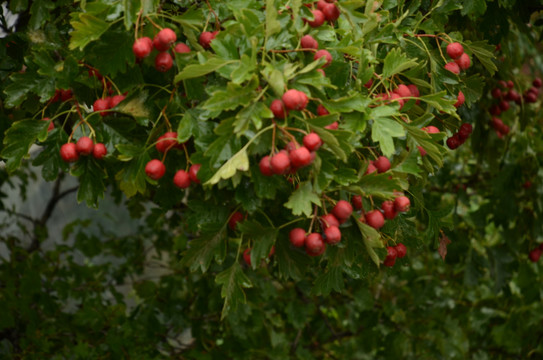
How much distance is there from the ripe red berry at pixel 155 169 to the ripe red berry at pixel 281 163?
294 mm

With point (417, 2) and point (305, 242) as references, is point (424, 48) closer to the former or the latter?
point (417, 2)

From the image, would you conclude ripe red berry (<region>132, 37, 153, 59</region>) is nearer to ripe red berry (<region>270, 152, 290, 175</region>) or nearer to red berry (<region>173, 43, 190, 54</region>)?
red berry (<region>173, 43, 190, 54</region>)

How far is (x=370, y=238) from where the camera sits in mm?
1104

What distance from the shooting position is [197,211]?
1247mm

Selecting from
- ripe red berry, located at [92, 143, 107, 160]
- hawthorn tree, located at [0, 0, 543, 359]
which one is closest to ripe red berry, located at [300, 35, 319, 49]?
hawthorn tree, located at [0, 0, 543, 359]

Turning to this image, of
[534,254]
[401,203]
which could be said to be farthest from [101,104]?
[534,254]

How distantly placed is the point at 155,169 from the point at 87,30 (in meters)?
0.29

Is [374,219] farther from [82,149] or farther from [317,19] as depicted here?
[82,149]

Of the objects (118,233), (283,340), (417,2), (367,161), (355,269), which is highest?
(417,2)

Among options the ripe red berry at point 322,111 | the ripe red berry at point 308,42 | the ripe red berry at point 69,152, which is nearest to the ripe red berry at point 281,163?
the ripe red berry at point 322,111

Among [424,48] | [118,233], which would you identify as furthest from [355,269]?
[118,233]

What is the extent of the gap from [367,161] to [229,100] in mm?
319

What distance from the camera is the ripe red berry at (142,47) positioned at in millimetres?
1054

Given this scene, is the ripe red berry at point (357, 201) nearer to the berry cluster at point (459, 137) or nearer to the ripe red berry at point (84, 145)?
the berry cluster at point (459, 137)
